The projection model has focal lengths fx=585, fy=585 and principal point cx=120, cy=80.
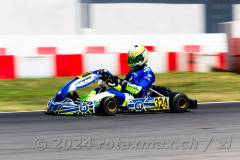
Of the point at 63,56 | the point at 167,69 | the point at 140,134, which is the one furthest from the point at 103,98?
the point at 167,69

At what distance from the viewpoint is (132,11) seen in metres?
19.2

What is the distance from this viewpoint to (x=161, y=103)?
8.59m

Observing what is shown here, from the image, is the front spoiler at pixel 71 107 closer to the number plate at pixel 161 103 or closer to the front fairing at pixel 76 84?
the front fairing at pixel 76 84

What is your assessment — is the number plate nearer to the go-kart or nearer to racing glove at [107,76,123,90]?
the go-kart

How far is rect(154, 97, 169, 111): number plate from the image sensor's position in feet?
28.1

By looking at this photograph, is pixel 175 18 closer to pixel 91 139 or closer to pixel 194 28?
pixel 194 28

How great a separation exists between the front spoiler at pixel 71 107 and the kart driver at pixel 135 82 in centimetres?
40

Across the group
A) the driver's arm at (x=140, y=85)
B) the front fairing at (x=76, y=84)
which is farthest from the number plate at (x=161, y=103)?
the front fairing at (x=76, y=84)

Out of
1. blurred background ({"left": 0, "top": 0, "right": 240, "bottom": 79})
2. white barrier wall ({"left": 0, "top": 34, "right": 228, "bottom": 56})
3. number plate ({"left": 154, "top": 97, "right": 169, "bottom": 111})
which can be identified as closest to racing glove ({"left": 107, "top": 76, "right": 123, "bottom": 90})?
number plate ({"left": 154, "top": 97, "right": 169, "bottom": 111})

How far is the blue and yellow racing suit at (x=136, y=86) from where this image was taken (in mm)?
8406

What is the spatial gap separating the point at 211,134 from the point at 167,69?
7.65 m

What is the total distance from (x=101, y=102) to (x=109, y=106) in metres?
0.14

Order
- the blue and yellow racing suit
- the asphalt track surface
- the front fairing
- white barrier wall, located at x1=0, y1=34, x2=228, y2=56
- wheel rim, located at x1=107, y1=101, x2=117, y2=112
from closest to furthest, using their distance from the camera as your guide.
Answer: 1. the asphalt track surface
2. the front fairing
3. wheel rim, located at x1=107, y1=101, x2=117, y2=112
4. the blue and yellow racing suit
5. white barrier wall, located at x1=0, y1=34, x2=228, y2=56

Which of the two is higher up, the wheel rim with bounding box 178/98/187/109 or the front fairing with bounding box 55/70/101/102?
the front fairing with bounding box 55/70/101/102
